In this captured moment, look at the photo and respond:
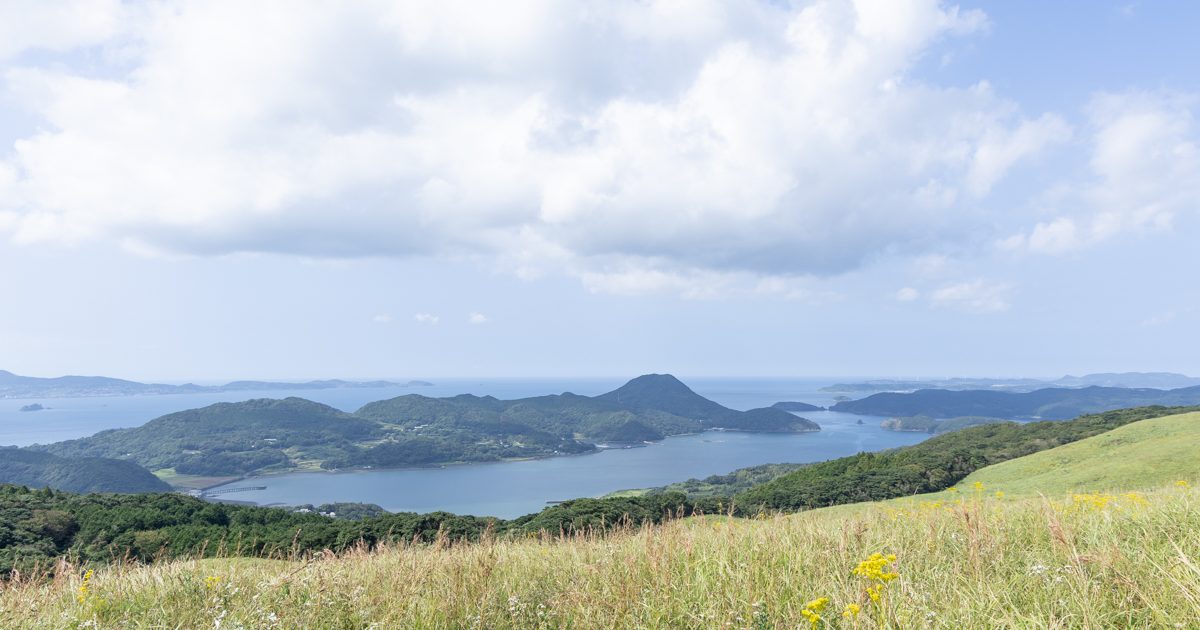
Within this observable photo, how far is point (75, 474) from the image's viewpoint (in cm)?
14088

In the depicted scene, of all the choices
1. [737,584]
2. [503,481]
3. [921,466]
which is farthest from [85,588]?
[503,481]

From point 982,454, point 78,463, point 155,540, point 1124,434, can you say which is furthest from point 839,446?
point 78,463

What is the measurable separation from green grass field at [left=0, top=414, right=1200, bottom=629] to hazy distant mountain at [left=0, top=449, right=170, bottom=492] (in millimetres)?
169301

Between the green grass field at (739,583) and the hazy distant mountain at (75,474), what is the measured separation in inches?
6665

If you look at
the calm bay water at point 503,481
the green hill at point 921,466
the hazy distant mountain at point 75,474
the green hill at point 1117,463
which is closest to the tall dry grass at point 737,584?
the green hill at point 1117,463

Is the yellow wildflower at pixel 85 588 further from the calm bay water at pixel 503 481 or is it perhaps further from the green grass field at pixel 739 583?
the calm bay water at pixel 503 481

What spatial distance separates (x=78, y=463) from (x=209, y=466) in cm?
3652

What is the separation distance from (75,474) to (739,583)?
196389mm

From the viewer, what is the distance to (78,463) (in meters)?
145

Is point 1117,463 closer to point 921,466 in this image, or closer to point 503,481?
Result: point 921,466

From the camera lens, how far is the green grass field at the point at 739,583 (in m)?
3.34

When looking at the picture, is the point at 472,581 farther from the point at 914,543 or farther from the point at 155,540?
the point at 155,540

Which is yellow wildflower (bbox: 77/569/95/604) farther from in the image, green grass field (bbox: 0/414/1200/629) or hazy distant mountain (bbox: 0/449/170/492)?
hazy distant mountain (bbox: 0/449/170/492)

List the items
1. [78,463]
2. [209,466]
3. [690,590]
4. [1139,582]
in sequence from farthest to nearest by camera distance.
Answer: [209,466] < [78,463] < [690,590] < [1139,582]
